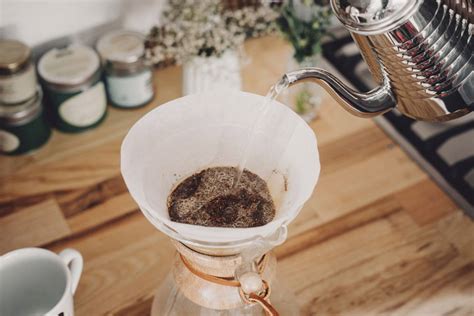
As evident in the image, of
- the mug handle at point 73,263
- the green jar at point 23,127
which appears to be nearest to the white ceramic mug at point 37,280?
the mug handle at point 73,263

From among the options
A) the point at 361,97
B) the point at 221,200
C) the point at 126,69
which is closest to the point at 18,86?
the point at 126,69

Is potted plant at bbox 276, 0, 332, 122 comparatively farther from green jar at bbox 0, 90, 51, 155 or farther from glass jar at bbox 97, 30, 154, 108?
green jar at bbox 0, 90, 51, 155

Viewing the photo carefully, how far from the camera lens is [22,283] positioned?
685 mm

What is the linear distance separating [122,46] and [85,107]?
11cm

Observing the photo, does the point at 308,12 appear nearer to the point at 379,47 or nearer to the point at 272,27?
the point at 272,27

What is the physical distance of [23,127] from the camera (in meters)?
0.89

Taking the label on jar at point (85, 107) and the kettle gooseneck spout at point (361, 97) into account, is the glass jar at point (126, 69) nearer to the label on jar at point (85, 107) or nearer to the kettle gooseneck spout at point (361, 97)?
the label on jar at point (85, 107)

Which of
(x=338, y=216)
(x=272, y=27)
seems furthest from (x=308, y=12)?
(x=338, y=216)

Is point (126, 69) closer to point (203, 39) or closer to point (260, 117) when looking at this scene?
point (203, 39)

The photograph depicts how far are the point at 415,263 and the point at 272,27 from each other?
427 mm

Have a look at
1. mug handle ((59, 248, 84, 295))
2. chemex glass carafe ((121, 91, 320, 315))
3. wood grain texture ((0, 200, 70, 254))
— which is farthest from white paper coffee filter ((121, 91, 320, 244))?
wood grain texture ((0, 200, 70, 254))

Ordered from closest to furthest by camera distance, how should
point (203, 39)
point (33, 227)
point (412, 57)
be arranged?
1. point (412, 57)
2. point (33, 227)
3. point (203, 39)

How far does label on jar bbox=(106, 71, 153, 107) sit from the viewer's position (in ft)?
3.09

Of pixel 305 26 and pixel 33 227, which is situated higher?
pixel 305 26
